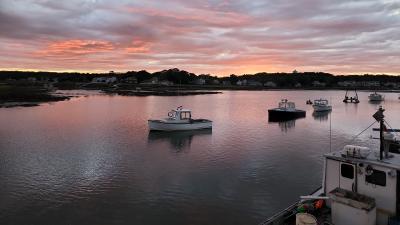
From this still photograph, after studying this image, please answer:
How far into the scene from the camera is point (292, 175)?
25.2m

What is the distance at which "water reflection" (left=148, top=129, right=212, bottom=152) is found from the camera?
1478 inches

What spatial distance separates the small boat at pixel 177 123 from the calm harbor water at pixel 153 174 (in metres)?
1.41

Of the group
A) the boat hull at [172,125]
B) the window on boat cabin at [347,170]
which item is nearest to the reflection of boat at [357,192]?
the window on boat cabin at [347,170]

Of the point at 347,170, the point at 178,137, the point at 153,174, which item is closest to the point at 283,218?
the point at 347,170

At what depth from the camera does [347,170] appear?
41.0 feet

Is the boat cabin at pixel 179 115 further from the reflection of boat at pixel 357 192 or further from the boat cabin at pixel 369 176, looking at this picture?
the boat cabin at pixel 369 176

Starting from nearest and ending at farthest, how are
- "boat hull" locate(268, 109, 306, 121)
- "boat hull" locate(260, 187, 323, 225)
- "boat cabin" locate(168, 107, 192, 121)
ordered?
"boat hull" locate(260, 187, 323, 225) < "boat cabin" locate(168, 107, 192, 121) < "boat hull" locate(268, 109, 306, 121)

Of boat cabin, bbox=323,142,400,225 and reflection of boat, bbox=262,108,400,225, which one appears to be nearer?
reflection of boat, bbox=262,108,400,225

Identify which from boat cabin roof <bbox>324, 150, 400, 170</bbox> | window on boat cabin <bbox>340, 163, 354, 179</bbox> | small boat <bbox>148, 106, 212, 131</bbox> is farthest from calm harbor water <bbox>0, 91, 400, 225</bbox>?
boat cabin roof <bbox>324, 150, 400, 170</bbox>

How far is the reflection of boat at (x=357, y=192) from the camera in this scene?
1116 centimetres

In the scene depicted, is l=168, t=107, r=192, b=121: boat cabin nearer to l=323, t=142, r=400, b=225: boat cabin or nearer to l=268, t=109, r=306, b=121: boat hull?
l=268, t=109, r=306, b=121: boat hull

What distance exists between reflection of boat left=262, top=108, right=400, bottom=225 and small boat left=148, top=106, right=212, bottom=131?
111 feet

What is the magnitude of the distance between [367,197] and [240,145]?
26.0 m

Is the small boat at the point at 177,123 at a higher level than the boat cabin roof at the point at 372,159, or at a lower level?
lower
